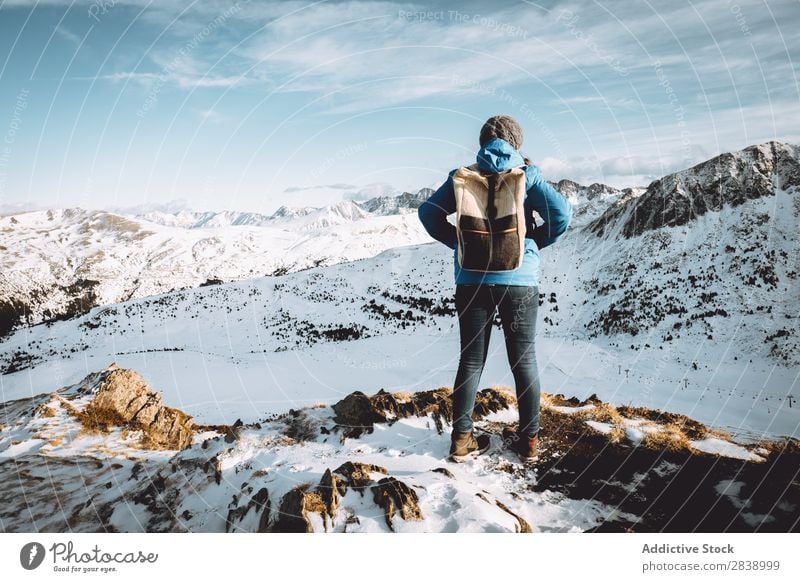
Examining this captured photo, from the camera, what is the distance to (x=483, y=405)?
6.25 metres

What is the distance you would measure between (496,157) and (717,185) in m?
42.4

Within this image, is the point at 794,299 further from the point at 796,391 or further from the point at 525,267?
the point at 525,267

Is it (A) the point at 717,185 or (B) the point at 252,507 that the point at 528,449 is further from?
(A) the point at 717,185

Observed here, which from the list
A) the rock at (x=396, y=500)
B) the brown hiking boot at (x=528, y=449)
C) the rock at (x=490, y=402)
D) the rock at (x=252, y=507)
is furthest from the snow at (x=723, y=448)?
the rock at (x=252, y=507)

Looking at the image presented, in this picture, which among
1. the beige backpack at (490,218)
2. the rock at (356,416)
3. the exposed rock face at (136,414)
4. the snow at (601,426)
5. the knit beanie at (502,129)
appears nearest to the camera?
the beige backpack at (490,218)

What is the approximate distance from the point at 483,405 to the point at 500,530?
120 inches

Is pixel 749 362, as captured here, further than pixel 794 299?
No

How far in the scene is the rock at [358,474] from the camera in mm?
3756

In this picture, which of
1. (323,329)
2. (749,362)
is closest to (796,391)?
(749,362)

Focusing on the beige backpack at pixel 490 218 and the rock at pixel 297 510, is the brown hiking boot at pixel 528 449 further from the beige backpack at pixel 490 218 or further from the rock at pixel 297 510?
the rock at pixel 297 510

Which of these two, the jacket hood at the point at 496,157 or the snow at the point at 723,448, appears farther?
the snow at the point at 723,448

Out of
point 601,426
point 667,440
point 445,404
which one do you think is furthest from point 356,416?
point 667,440

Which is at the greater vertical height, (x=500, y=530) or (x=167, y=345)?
(x=500, y=530)

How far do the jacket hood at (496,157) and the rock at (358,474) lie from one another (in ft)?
10.7
